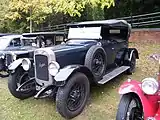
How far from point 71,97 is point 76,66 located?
2.27 feet

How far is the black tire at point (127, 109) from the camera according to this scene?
13.5 ft

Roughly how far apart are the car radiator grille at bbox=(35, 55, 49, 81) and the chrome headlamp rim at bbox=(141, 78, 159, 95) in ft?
8.11

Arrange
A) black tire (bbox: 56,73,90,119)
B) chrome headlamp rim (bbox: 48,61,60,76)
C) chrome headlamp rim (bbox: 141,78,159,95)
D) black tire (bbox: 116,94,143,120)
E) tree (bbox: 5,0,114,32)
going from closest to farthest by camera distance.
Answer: chrome headlamp rim (bbox: 141,78,159,95), black tire (bbox: 116,94,143,120), black tire (bbox: 56,73,90,119), chrome headlamp rim (bbox: 48,61,60,76), tree (bbox: 5,0,114,32)

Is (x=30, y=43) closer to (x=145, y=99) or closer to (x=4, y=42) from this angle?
(x=4, y=42)

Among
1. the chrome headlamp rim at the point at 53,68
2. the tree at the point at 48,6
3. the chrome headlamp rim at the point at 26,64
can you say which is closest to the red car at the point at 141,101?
the chrome headlamp rim at the point at 53,68

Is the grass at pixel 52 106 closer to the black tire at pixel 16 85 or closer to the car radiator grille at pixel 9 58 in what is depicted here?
the black tire at pixel 16 85

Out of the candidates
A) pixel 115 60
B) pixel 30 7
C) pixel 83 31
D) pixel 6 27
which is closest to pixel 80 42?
pixel 83 31

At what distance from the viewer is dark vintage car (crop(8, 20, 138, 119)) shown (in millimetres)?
5301

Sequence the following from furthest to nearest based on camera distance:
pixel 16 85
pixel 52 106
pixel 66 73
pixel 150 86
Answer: pixel 16 85
pixel 52 106
pixel 66 73
pixel 150 86

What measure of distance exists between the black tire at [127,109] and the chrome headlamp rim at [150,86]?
38cm

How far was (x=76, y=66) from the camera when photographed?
551 centimetres

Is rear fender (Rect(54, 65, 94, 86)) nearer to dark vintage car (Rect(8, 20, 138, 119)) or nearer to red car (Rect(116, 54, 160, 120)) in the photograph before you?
dark vintage car (Rect(8, 20, 138, 119))

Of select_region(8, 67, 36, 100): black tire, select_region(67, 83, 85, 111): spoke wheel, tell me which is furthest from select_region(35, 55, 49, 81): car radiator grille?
select_region(8, 67, 36, 100): black tire

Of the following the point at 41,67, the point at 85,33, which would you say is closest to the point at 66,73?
the point at 41,67
